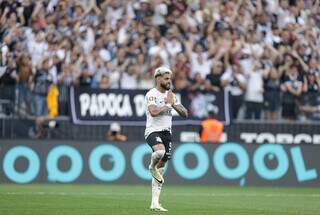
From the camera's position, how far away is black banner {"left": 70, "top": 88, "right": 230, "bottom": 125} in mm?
23281

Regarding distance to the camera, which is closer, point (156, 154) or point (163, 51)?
point (156, 154)

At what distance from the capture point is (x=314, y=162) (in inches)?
949

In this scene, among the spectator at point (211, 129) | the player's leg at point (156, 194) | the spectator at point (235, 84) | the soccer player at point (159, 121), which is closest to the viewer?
the player's leg at point (156, 194)

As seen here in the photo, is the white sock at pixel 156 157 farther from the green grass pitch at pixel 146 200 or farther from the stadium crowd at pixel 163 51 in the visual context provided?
the stadium crowd at pixel 163 51

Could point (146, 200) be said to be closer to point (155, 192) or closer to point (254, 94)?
point (155, 192)

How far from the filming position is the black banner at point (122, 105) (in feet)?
76.4

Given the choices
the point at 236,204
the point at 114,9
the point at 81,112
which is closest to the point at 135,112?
the point at 81,112

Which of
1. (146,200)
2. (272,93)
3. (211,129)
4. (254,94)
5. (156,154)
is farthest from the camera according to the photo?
(272,93)

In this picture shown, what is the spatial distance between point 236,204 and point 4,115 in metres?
8.79

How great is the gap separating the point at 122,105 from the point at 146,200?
7.36m

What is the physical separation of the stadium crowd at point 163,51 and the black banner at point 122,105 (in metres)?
0.27

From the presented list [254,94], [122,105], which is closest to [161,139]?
[122,105]

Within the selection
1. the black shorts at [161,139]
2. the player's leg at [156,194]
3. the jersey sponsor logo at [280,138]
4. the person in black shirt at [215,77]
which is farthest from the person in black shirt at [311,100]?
the player's leg at [156,194]

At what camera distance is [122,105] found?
23734 mm
